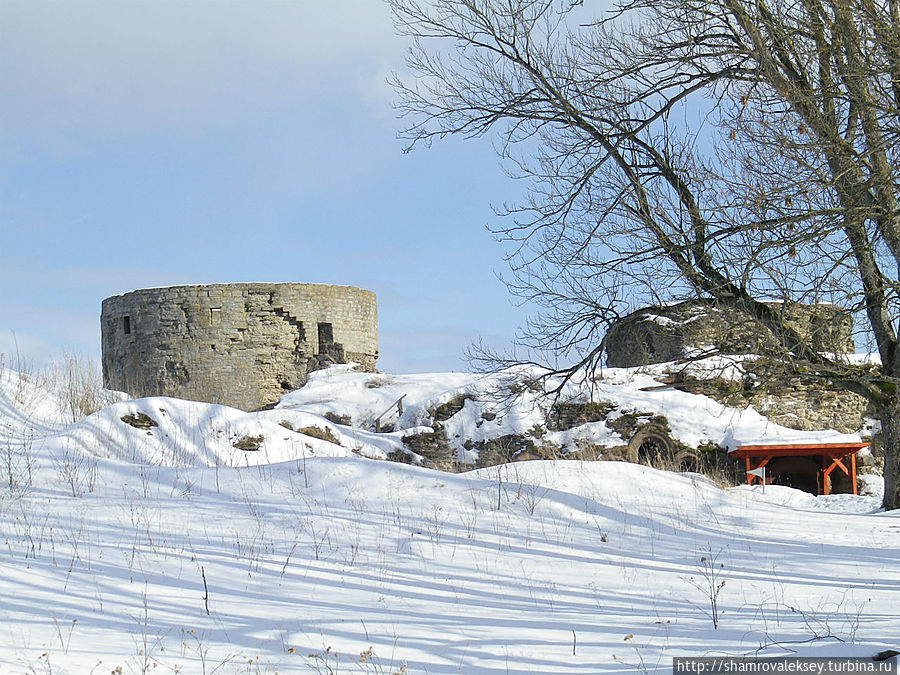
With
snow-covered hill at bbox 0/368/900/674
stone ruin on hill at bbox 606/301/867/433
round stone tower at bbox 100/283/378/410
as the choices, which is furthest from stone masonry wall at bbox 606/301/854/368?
round stone tower at bbox 100/283/378/410

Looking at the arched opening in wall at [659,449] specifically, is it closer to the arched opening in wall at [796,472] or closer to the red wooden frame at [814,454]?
the red wooden frame at [814,454]

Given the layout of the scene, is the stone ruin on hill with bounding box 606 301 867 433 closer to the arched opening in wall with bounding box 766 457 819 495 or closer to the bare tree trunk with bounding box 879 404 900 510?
the bare tree trunk with bounding box 879 404 900 510

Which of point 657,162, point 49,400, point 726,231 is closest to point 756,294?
point 726,231

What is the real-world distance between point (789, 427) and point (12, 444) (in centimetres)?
1316

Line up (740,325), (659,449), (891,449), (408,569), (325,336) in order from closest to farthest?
(408,569) < (740,325) < (891,449) < (659,449) < (325,336)

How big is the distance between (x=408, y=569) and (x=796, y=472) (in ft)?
45.1

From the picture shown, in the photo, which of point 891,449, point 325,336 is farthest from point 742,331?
point 325,336

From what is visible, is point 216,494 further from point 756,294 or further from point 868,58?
point 868,58

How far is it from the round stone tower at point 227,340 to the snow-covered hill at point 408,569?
1369cm

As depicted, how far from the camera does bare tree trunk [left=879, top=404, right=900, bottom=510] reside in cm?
1003

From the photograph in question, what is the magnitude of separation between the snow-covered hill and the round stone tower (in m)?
13.7

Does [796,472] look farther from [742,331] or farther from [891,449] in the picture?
[742,331]

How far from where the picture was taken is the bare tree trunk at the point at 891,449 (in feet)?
32.9

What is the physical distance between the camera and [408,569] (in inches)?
232
